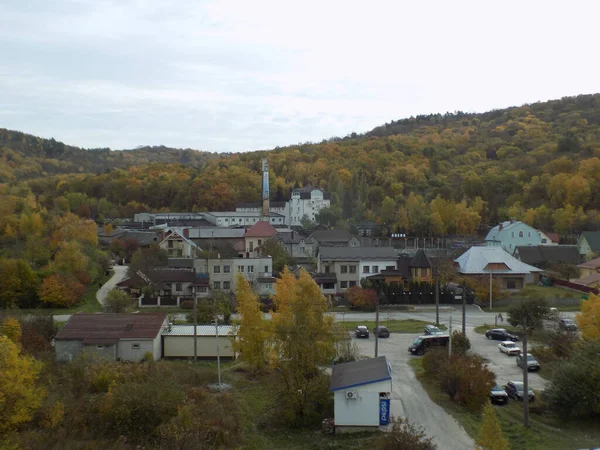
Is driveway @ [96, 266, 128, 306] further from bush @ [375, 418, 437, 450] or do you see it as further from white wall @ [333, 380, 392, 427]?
bush @ [375, 418, 437, 450]

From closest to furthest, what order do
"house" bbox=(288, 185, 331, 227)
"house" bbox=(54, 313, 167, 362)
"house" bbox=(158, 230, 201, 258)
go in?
"house" bbox=(54, 313, 167, 362), "house" bbox=(158, 230, 201, 258), "house" bbox=(288, 185, 331, 227)

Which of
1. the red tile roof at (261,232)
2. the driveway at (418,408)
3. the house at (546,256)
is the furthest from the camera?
the red tile roof at (261,232)

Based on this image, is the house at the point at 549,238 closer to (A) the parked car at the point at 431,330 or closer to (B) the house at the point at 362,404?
(A) the parked car at the point at 431,330

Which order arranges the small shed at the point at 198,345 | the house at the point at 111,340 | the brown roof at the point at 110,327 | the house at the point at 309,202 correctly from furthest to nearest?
the house at the point at 309,202
the small shed at the point at 198,345
the brown roof at the point at 110,327
the house at the point at 111,340

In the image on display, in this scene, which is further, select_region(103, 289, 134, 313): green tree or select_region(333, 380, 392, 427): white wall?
select_region(103, 289, 134, 313): green tree

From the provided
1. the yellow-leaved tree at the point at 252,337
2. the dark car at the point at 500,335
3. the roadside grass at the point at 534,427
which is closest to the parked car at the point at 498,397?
the roadside grass at the point at 534,427

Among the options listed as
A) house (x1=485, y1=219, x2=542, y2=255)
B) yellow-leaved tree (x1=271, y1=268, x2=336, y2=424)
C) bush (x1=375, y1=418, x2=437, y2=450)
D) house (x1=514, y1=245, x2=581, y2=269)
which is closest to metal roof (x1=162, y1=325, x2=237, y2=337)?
yellow-leaved tree (x1=271, y1=268, x2=336, y2=424)

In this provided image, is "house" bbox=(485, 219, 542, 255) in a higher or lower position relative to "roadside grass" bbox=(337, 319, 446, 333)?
higher

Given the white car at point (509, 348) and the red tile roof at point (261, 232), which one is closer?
the white car at point (509, 348)
